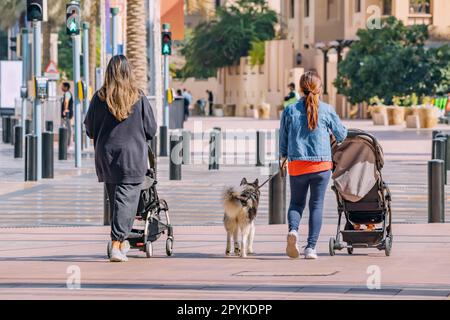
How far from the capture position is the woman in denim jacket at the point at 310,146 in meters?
13.7

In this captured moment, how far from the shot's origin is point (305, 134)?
45.0ft

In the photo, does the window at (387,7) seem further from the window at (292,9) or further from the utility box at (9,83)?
the utility box at (9,83)

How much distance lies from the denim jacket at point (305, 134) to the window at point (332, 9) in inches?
3105

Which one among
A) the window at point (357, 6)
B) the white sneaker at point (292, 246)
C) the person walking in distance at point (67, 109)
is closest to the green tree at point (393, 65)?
the window at point (357, 6)

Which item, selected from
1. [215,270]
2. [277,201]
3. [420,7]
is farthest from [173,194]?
[420,7]

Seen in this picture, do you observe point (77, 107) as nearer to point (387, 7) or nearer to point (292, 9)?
point (387, 7)

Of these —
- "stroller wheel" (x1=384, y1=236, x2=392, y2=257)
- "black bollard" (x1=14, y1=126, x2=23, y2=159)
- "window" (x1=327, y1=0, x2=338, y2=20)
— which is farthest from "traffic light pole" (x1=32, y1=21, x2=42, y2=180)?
"window" (x1=327, y1=0, x2=338, y2=20)

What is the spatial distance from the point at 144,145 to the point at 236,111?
8842 centimetres

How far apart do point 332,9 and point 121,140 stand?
3172 inches

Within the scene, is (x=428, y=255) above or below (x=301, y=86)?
below

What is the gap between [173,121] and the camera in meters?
47.9
